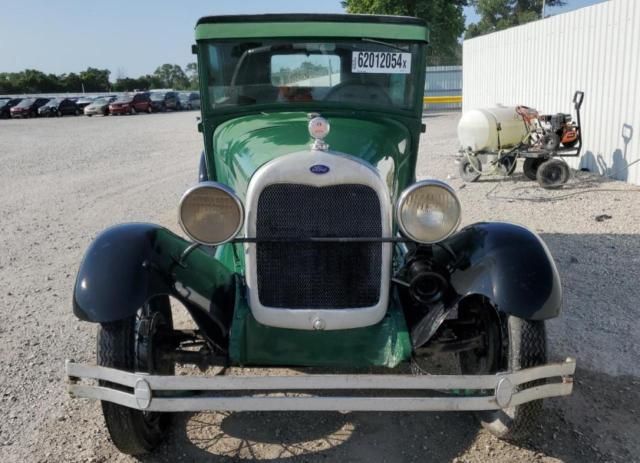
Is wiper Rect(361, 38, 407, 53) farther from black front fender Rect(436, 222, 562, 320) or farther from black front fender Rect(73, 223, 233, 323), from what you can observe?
black front fender Rect(73, 223, 233, 323)

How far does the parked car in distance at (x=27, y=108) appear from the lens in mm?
34094

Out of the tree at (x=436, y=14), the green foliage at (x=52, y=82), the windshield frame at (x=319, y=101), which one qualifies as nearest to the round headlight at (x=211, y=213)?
the windshield frame at (x=319, y=101)

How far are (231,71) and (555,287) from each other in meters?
2.41

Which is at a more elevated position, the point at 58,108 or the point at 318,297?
the point at 58,108

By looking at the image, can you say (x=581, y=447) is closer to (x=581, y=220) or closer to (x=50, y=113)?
(x=581, y=220)

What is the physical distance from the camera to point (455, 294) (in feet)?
9.43

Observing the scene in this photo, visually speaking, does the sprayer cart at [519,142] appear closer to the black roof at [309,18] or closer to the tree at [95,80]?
the black roof at [309,18]

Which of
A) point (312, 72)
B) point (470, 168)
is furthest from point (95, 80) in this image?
point (312, 72)

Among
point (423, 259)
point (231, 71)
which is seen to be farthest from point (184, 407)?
point (231, 71)

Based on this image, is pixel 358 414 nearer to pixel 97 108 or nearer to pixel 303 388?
pixel 303 388

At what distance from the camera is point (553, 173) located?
8.83 metres

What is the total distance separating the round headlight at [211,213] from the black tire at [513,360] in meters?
1.38

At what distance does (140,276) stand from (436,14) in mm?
28450

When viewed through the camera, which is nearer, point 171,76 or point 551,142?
point 551,142
